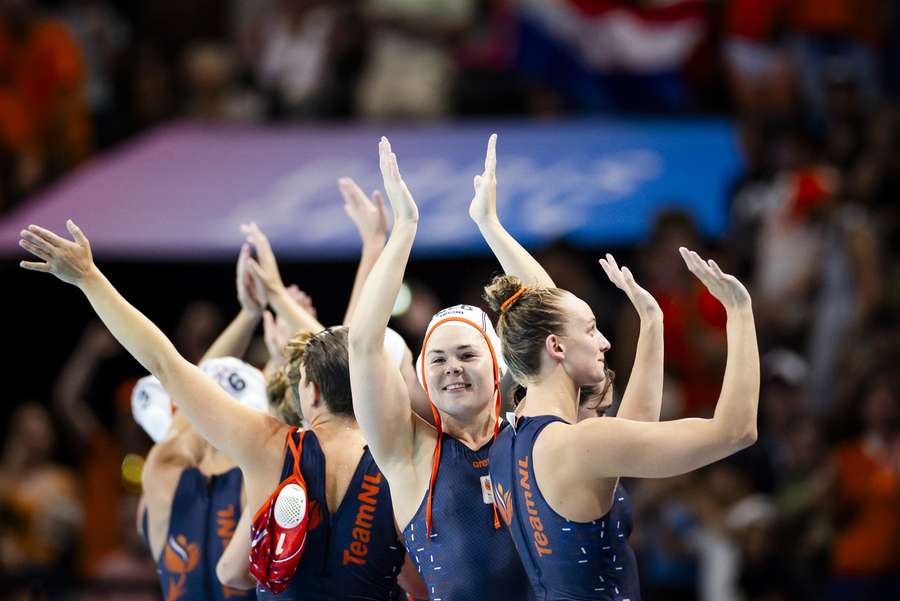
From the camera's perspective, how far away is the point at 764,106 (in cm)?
1112

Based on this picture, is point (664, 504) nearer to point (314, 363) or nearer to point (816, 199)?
point (816, 199)

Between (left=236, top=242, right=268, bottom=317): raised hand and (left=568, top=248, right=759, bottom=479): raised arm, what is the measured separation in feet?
7.09

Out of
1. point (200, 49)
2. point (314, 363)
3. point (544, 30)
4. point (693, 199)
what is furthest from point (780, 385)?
point (200, 49)

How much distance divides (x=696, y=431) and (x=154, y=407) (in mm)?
3055

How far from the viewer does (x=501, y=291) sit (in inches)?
196

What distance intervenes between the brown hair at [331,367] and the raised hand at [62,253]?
0.81m

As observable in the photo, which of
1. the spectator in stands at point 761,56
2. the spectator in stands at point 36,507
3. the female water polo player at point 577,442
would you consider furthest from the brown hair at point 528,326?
the spectator in stands at point 761,56

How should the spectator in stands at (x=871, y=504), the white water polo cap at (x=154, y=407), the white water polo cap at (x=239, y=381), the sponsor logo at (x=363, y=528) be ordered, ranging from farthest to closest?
the spectator in stands at (x=871, y=504)
the white water polo cap at (x=154, y=407)
the white water polo cap at (x=239, y=381)
the sponsor logo at (x=363, y=528)

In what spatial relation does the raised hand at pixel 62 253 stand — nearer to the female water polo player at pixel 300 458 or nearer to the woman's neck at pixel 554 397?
the female water polo player at pixel 300 458

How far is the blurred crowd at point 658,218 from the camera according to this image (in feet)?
29.2

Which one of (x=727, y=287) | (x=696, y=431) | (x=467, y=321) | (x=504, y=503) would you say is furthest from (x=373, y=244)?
(x=696, y=431)

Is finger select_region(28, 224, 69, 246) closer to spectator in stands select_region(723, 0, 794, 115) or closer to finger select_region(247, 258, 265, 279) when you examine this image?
finger select_region(247, 258, 265, 279)

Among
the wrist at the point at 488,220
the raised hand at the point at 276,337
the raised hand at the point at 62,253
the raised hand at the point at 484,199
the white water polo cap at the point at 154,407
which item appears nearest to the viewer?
the raised hand at the point at 62,253

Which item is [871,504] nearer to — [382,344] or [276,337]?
[276,337]
